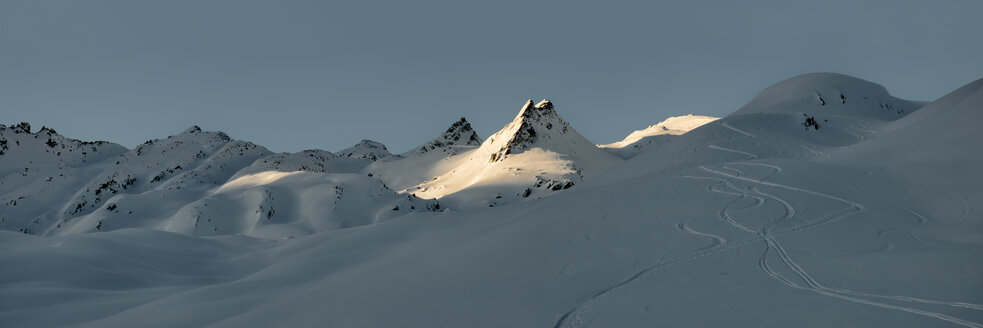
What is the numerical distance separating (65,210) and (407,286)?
66.8 meters

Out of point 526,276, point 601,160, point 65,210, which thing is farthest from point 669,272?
point 65,210

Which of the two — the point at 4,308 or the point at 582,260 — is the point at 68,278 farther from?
the point at 582,260

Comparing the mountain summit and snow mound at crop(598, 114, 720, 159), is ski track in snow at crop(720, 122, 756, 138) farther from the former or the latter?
snow mound at crop(598, 114, 720, 159)

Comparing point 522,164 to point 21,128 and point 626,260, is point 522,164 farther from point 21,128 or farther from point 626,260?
point 21,128

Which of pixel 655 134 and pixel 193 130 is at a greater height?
pixel 193 130

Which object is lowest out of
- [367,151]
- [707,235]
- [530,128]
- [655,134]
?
[707,235]

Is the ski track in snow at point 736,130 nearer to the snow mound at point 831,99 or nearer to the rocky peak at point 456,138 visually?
the snow mound at point 831,99

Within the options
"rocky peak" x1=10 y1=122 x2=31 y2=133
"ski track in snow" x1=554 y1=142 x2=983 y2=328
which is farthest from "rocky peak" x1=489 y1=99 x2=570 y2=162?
"rocky peak" x1=10 y1=122 x2=31 y2=133

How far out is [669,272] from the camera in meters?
8.88

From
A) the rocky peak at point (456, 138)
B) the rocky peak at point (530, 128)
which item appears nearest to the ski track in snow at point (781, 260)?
the rocky peak at point (530, 128)

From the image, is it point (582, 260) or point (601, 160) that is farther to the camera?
point (601, 160)

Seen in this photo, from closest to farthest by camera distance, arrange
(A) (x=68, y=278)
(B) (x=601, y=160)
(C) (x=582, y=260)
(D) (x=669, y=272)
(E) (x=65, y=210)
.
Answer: (D) (x=669, y=272) < (C) (x=582, y=260) < (A) (x=68, y=278) < (E) (x=65, y=210) < (B) (x=601, y=160)

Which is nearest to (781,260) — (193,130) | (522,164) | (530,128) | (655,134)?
(522,164)

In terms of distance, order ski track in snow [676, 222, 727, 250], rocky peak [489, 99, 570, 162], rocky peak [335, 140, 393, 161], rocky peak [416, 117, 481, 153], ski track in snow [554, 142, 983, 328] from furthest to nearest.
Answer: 1. rocky peak [335, 140, 393, 161]
2. rocky peak [416, 117, 481, 153]
3. rocky peak [489, 99, 570, 162]
4. ski track in snow [676, 222, 727, 250]
5. ski track in snow [554, 142, 983, 328]
